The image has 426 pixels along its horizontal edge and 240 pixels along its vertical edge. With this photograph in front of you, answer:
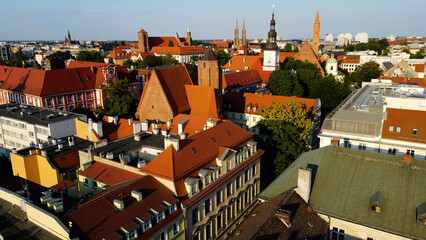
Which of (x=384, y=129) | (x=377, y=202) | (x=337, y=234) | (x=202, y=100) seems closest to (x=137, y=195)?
(x=337, y=234)

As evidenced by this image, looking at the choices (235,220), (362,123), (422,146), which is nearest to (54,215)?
(235,220)

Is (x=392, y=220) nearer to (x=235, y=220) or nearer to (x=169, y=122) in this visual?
(x=235, y=220)

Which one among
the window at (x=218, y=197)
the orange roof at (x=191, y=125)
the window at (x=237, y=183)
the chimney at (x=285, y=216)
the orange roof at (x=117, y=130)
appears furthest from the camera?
the orange roof at (x=117, y=130)

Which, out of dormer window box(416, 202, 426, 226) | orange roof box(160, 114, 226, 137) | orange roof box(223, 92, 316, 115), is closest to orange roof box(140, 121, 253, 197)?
orange roof box(160, 114, 226, 137)

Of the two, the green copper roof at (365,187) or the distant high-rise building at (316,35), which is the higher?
the distant high-rise building at (316,35)

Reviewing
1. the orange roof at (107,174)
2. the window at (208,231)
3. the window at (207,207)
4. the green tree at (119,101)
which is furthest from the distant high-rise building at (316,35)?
the orange roof at (107,174)

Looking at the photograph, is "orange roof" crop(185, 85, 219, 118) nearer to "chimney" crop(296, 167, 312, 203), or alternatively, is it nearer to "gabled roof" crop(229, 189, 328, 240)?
"gabled roof" crop(229, 189, 328, 240)

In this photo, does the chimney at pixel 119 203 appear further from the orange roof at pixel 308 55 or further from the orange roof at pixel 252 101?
the orange roof at pixel 308 55
